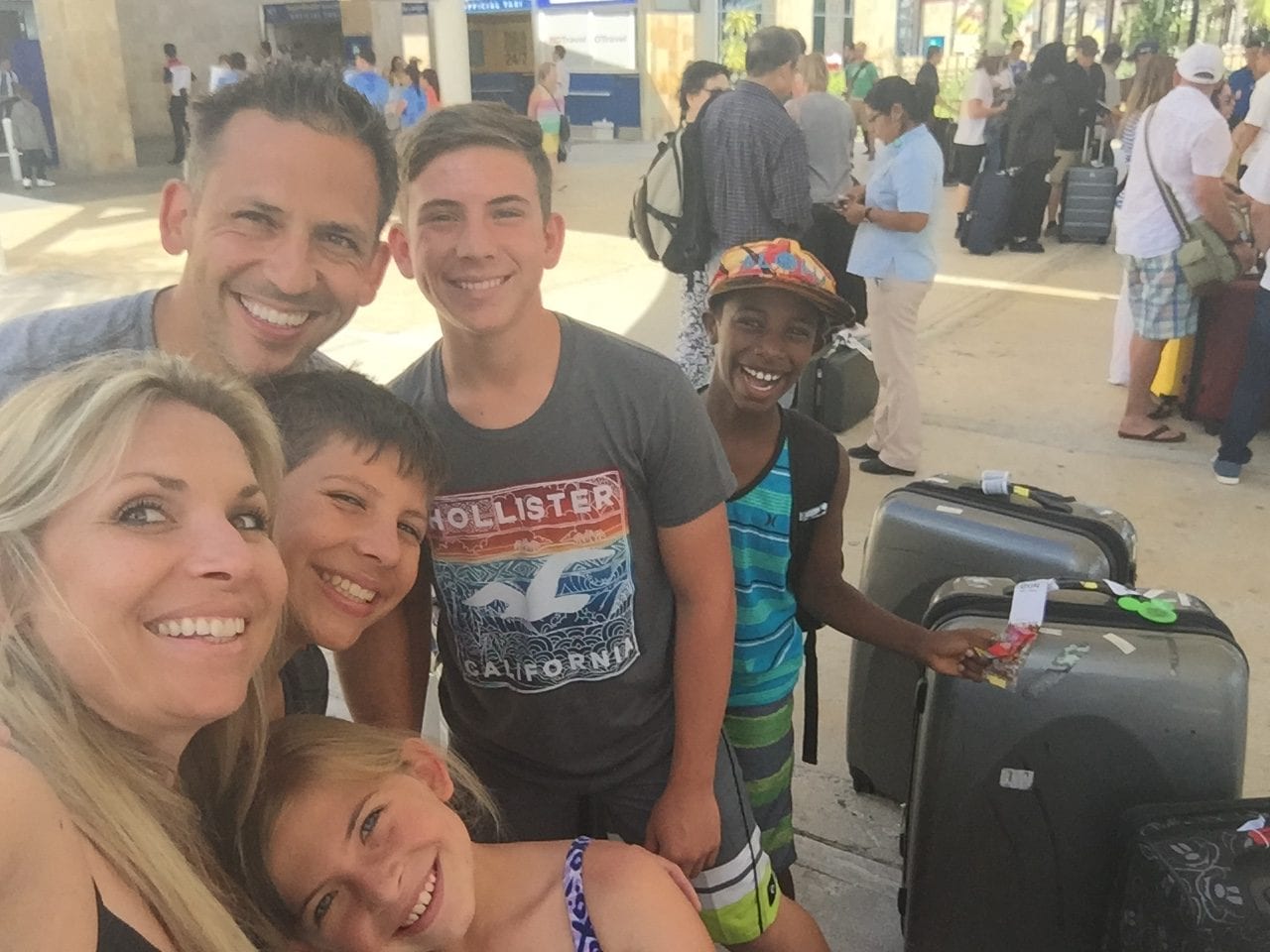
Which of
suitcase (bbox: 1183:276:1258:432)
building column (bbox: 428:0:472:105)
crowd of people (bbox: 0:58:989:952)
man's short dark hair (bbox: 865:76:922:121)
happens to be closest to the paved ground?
suitcase (bbox: 1183:276:1258:432)

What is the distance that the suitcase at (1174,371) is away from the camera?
17.1 ft

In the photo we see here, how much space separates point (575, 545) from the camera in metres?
1.51

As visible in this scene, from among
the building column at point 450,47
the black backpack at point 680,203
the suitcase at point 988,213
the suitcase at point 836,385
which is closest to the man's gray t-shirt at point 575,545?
the black backpack at point 680,203

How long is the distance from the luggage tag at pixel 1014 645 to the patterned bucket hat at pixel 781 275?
64 cm

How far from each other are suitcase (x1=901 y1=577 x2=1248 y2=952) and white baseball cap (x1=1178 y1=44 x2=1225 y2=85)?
343cm

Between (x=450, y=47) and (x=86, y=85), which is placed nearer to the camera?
(x=450, y=47)

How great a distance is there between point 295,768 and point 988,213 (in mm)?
9175

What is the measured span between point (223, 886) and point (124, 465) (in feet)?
1.42

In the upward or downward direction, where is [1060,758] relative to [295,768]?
downward

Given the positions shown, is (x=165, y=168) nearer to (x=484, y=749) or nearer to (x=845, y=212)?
(x=845, y=212)

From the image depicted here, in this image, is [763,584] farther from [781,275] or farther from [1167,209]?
[1167,209]

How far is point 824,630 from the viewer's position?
3447 mm

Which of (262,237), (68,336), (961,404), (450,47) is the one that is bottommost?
(961,404)

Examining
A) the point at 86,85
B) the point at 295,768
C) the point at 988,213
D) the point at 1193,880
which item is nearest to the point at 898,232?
the point at 1193,880
